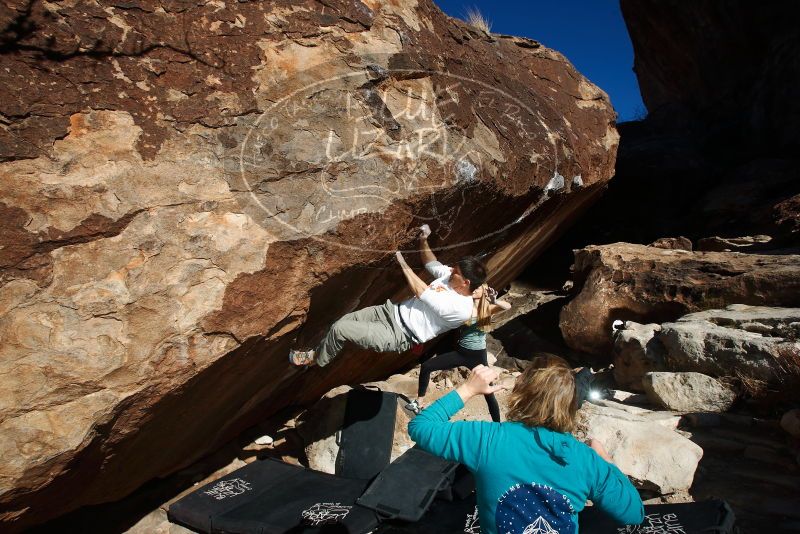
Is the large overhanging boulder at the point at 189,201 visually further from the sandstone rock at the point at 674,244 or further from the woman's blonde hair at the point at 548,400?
the sandstone rock at the point at 674,244

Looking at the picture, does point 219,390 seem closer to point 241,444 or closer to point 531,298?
point 241,444

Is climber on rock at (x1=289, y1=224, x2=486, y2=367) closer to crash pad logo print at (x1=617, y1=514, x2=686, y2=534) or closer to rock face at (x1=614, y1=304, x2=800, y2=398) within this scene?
crash pad logo print at (x1=617, y1=514, x2=686, y2=534)

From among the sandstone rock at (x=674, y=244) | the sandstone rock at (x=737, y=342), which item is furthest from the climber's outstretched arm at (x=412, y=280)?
the sandstone rock at (x=674, y=244)

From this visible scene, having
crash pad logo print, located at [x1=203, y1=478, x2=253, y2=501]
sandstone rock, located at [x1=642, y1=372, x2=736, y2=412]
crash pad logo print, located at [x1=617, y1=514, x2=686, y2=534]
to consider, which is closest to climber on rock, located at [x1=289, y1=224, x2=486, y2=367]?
crash pad logo print, located at [x1=203, y1=478, x2=253, y2=501]

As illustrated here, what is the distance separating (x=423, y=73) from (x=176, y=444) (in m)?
2.33

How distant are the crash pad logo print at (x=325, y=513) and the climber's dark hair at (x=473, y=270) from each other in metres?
1.24

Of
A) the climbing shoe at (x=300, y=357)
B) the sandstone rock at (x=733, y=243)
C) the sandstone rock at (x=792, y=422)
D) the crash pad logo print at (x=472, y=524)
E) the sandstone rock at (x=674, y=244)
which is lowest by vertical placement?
the crash pad logo print at (x=472, y=524)

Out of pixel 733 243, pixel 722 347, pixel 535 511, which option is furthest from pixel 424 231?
pixel 733 243

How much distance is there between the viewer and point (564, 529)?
141 centimetres

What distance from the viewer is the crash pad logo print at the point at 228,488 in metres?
2.85

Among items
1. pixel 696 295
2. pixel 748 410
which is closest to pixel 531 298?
pixel 696 295

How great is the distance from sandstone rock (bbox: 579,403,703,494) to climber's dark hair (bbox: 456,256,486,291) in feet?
3.53

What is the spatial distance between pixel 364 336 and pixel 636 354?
2.39m

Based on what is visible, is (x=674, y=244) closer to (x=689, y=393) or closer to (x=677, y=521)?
(x=689, y=393)
